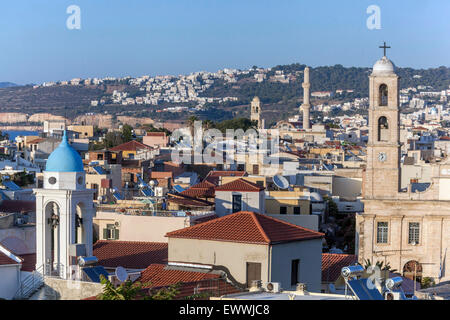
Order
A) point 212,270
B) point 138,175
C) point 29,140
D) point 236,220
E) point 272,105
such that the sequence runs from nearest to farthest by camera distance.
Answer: point 212,270, point 236,220, point 138,175, point 29,140, point 272,105

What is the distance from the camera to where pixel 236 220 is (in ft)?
57.1

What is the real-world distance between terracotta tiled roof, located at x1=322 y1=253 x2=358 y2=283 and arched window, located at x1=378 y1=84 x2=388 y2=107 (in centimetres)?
967

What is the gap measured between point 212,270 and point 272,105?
181 metres

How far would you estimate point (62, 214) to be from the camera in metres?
16.4

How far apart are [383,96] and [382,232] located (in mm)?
4443

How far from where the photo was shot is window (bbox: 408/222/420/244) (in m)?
30.4

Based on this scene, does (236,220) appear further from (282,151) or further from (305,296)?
(282,151)

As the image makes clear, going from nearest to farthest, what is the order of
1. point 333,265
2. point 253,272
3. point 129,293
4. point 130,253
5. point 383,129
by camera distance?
point 129,293 → point 253,272 → point 130,253 → point 333,265 → point 383,129

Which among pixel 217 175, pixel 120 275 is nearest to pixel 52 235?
pixel 120 275

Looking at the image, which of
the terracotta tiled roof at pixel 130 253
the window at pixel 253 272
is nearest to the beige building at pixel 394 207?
the terracotta tiled roof at pixel 130 253

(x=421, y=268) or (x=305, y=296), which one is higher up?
(x=305, y=296)

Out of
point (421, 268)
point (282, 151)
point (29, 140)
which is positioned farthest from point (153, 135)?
point (421, 268)

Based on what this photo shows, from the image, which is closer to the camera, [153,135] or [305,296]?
[305,296]

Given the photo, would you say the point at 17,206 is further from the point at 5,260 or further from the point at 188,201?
the point at 5,260
